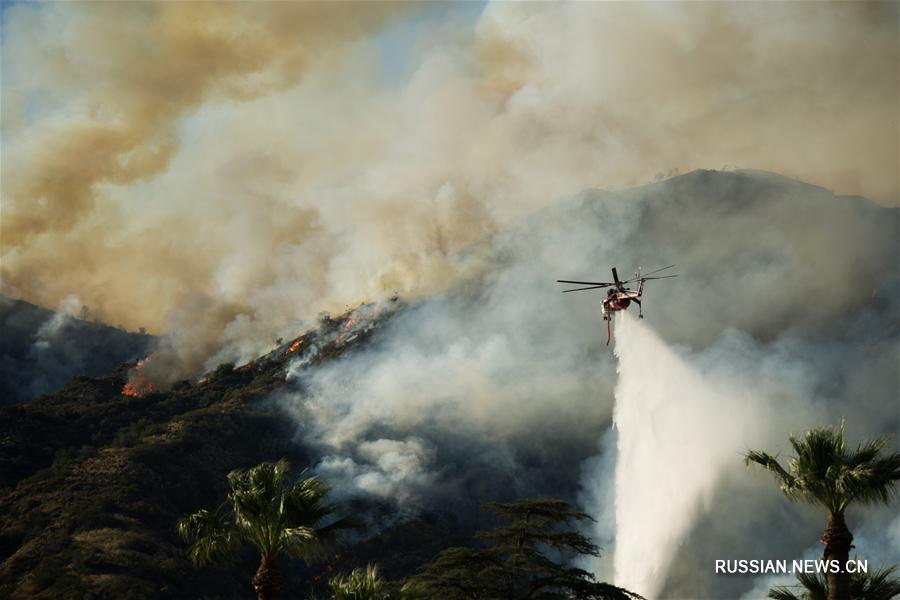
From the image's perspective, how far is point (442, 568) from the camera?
225ft

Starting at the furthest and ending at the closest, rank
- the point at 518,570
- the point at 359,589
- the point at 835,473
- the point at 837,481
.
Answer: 1. the point at 518,570
2. the point at 835,473
3. the point at 837,481
4. the point at 359,589

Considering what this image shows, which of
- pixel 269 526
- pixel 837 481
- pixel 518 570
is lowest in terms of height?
pixel 269 526

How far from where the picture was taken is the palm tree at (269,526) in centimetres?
4975

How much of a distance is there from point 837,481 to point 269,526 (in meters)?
29.7

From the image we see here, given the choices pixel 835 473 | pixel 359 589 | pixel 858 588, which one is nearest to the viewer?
pixel 359 589

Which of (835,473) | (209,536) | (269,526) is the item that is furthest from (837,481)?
(209,536)

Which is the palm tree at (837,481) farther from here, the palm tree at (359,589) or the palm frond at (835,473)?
the palm tree at (359,589)

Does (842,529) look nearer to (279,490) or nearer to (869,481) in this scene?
(869,481)

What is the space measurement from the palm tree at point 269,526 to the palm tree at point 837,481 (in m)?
24.5

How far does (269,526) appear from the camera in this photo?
50.5 m

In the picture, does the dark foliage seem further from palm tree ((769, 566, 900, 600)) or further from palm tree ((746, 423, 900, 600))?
palm tree ((746, 423, 900, 600))

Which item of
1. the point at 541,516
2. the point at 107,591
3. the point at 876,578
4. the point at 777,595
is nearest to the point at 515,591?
the point at 541,516

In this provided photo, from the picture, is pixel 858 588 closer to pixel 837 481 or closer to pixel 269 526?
pixel 837 481

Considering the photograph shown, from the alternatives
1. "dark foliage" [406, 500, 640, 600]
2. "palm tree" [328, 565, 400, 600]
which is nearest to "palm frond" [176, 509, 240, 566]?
"palm tree" [328, 565, 400, 600]
